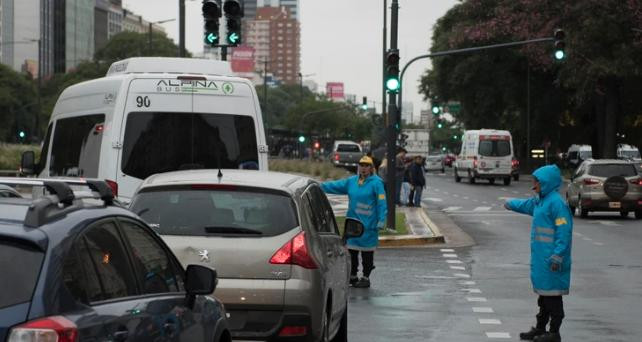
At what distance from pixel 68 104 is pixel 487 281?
5849mm

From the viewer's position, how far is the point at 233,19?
25234mm

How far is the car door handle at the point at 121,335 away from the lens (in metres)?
5.59

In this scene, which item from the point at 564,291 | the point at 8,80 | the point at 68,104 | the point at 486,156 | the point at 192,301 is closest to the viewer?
the point at 192,301

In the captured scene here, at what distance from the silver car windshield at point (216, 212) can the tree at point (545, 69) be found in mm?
46373

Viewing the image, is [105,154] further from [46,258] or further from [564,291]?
[46,258]

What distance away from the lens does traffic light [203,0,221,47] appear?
24.7m

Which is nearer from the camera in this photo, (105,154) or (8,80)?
(105,154)

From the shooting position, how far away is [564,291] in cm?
1238

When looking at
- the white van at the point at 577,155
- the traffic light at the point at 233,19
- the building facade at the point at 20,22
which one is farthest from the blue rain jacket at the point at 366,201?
the building facade at the point at 20,22

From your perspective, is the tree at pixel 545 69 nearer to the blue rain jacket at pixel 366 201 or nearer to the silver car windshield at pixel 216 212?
the blue rain jacket at pixel 366 201

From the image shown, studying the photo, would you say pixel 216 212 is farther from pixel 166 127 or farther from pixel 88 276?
pixel 166 127

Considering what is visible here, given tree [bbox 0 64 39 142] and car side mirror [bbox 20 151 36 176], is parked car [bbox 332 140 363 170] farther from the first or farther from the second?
car side mirror [bbox 20 151 36 176]

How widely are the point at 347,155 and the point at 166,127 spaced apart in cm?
6524

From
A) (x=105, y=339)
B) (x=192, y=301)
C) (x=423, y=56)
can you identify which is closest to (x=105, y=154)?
(x=192, y=301)
